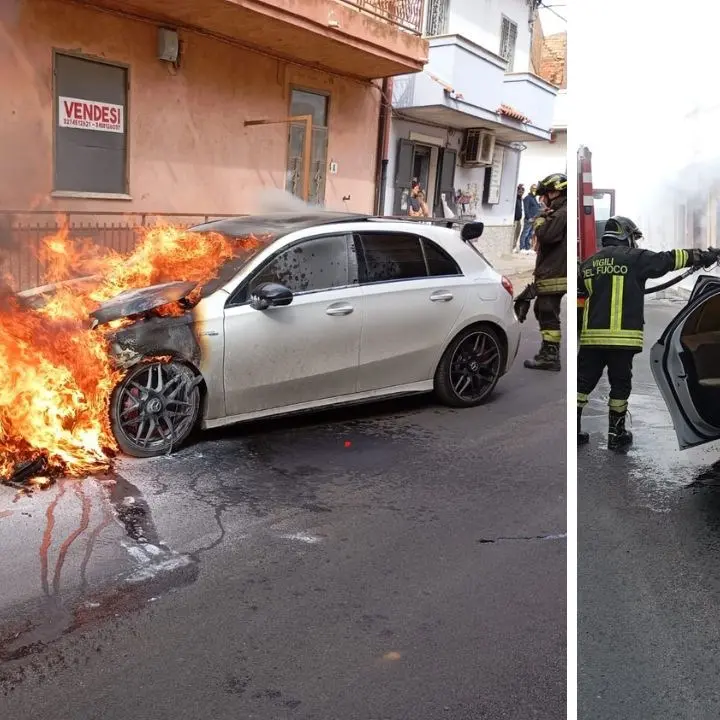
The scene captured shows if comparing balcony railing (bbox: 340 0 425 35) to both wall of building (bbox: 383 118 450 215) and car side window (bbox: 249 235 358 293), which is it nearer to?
wall of building (bbox: 383 118 450 215)

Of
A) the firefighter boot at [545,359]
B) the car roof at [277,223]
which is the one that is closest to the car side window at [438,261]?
the car roof at [277,223]

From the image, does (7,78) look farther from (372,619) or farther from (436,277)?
(372,619)

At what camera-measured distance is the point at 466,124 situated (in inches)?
226

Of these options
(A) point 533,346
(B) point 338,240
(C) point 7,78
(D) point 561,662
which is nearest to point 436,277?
(B) point 338,240

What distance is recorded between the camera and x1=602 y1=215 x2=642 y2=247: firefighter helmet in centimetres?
134

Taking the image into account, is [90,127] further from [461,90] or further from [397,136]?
[461,90]

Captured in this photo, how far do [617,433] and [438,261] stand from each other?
2874mm

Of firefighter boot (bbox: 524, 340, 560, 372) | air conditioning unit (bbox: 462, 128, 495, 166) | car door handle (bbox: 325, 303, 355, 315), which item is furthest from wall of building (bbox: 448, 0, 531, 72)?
firefighter boot (bbox: 524, 340, 560, 372)

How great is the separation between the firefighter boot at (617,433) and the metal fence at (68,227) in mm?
3550

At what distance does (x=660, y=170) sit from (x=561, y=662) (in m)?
1.31

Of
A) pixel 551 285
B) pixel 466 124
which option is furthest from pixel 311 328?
pixel 466 124

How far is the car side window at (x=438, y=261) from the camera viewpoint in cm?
420

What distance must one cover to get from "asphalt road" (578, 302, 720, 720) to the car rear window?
7.96ft

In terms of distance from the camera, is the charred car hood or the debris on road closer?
the debris on road
